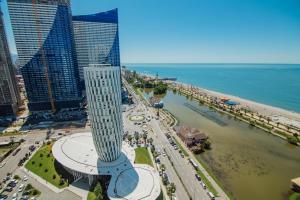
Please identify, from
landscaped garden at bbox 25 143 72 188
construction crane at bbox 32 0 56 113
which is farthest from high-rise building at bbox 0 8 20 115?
landscaped garden at bbox 25 143 72 188

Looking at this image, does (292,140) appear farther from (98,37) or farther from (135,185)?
(98,37)

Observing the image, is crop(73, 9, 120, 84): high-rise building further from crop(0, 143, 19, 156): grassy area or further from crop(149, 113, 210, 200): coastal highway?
crop(149, 113, 210, 200): coastal highway

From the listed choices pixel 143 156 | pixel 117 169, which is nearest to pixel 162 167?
pixel 143 156

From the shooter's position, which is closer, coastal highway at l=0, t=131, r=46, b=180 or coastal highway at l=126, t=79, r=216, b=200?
coastal highway at l=126, t=79, r=216, b=200

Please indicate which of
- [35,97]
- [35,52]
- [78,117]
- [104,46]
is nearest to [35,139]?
[78,117]

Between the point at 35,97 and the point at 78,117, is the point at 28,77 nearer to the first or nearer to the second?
the point at 35,97
